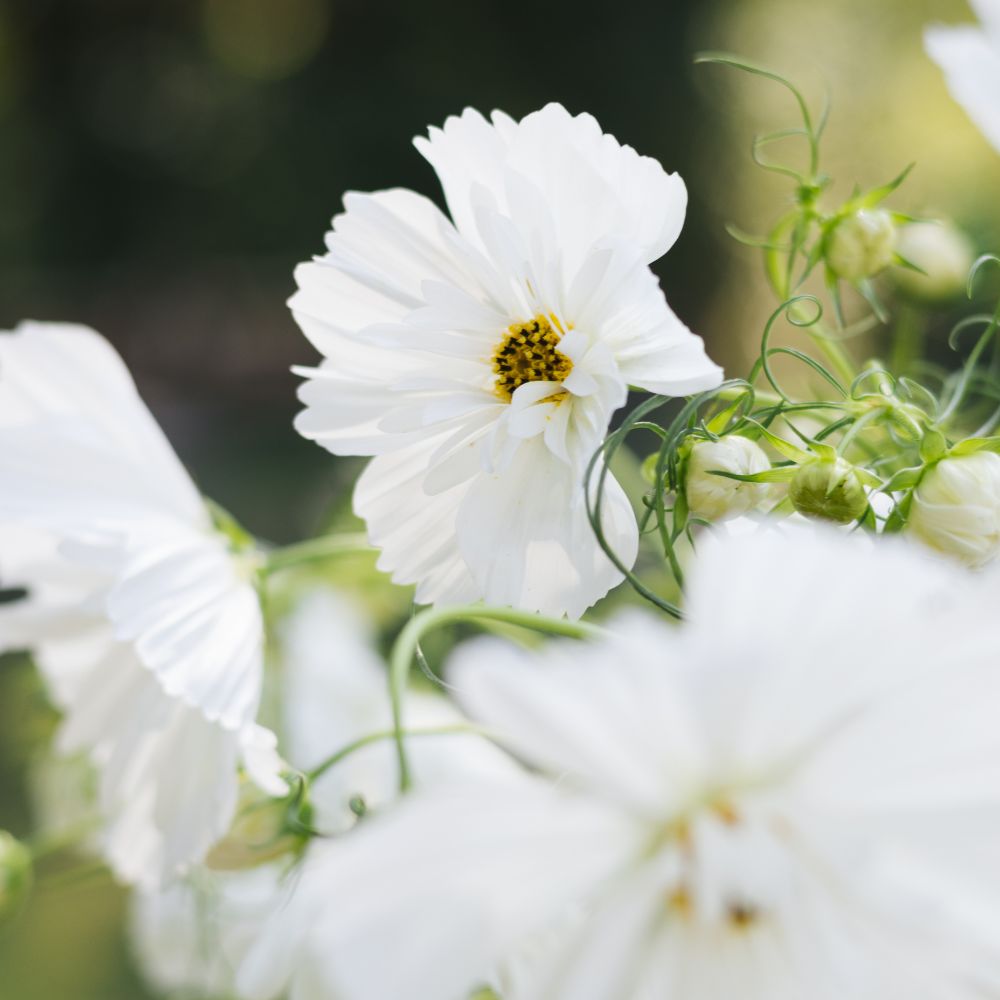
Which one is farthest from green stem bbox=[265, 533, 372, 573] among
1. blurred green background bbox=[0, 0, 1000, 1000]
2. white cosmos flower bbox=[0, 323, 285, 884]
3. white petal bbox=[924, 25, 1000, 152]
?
blurred green background bbox=[0, 0, 1000, 1000]

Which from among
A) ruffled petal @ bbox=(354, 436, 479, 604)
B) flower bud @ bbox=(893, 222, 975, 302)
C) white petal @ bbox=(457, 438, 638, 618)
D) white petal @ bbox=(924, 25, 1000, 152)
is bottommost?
ruffled petal @ bbox=(354, 436, 479, 604)

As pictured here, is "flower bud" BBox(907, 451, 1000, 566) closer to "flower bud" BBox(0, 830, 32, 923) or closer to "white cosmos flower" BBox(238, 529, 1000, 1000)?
"white cosmos flower" BBox(238, 529, 1000, 1000)

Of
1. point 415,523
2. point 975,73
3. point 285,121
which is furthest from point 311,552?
point 285,121

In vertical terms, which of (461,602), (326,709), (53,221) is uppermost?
(461,602)

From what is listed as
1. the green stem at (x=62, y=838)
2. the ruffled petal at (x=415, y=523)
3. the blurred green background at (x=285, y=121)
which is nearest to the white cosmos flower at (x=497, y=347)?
the ruffled petal at (x=415, y=523)

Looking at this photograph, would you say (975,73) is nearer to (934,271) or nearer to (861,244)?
(861,244)

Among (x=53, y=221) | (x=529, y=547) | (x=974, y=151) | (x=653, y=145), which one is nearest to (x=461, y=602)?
(x=529, y=547)

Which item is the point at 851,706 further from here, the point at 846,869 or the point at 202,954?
the point at 202,954
